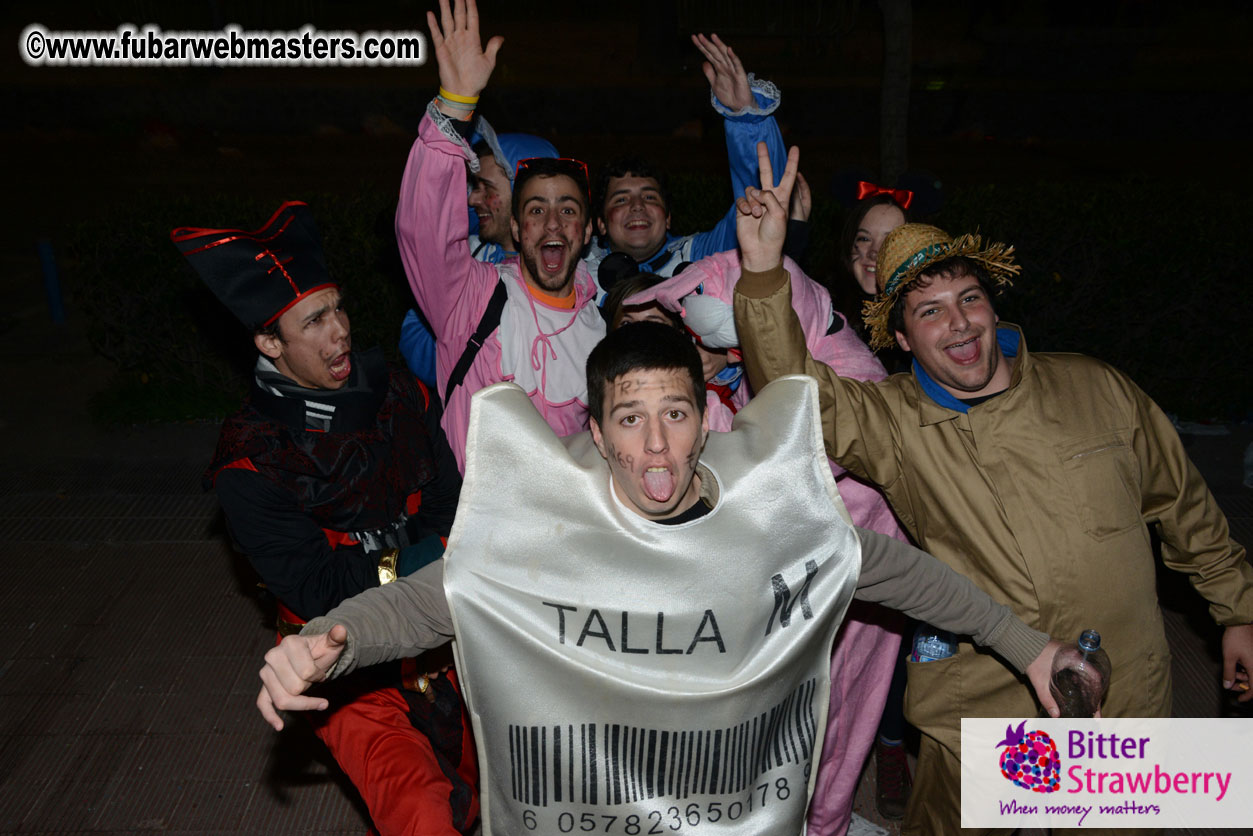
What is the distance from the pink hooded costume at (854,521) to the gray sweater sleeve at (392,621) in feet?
4.09

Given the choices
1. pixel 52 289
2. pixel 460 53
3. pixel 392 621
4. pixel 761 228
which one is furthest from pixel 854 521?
pixel 52 289

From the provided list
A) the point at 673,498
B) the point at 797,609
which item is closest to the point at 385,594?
the point at 673,498

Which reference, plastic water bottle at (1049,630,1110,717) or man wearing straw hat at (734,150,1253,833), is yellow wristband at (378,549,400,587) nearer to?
man wearing straw hat at (734,150,1253,833)

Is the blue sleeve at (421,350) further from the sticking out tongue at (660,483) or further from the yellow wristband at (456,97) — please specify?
the sticking out tongue at (660,483)

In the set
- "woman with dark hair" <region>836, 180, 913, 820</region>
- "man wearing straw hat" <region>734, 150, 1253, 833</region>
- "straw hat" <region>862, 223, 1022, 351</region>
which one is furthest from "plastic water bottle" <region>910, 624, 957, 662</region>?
"straw hat" <region>862, 223, 1022, 351</region>

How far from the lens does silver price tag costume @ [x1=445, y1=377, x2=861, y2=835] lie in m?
2.29

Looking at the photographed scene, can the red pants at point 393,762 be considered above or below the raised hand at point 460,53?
below

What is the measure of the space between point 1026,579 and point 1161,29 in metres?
30.1

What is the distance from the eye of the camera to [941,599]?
2516 millimetres

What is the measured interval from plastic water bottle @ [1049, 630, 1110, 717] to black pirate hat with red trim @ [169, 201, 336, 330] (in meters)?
2.35

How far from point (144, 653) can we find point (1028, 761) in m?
3.83

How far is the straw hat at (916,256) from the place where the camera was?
2.81 metres

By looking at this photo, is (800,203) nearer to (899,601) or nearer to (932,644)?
(932,644)

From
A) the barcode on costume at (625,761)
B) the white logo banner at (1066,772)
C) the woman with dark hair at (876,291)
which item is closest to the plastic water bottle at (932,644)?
the white logo banner at (1066,772)
